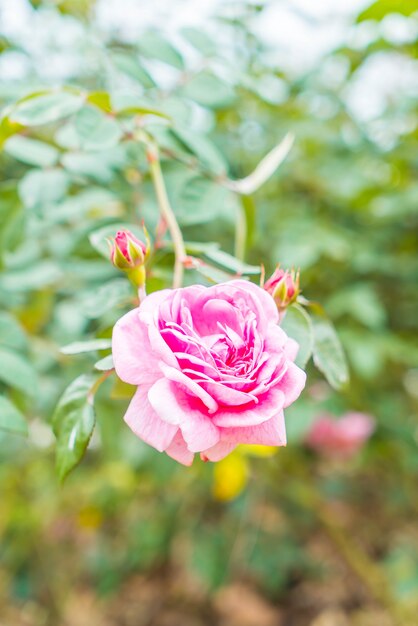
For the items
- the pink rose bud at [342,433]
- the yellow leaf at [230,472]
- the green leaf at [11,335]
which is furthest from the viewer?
the pink rose bud at [342,433]

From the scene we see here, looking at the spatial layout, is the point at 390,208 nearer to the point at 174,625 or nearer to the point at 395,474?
the point at 395,474

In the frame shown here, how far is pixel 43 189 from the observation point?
73 centimetres

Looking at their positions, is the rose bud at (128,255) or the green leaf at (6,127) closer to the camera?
Answer: the rose bud at (128,255)

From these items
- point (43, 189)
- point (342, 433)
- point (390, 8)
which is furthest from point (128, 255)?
point (342, 433)

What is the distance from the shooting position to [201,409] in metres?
0.40

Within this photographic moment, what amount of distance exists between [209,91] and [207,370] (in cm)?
55

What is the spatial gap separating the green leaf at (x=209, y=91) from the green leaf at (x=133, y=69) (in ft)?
0.27

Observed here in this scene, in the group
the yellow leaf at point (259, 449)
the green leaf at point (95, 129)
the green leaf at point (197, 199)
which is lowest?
the yellow leaf at point (259, 449)

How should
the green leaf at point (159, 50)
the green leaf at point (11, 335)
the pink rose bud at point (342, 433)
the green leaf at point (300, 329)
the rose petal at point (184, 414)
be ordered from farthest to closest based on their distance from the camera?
the pink rose bud at point (342, 433) → the green leaf at point (159, 50) → the green leaf at point (11, 335) → the green leaf at point (300, 329) → the rose petal at point (184, 414)

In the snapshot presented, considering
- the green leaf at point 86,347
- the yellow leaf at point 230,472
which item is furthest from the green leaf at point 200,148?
the yellow leaf at point 230,472

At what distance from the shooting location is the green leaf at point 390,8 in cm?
86

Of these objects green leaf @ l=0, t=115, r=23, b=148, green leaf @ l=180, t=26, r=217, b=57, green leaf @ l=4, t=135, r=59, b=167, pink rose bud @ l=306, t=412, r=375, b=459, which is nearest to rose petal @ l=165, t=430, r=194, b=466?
green leaf @ l=0, t=115, r=23, b=148

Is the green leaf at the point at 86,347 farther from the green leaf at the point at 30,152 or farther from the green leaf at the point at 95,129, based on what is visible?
the green leaf at the point at 30,152

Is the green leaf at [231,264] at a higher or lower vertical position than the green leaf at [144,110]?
lower
